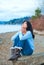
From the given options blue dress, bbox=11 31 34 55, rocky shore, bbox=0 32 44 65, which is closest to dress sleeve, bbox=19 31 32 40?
blue dress, bbox=11 31 34 55

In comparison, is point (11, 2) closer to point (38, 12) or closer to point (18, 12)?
point (18, 12)

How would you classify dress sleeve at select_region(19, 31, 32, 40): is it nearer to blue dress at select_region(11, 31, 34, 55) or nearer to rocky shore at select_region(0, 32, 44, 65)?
blue dress at select_region(11, 31, 34, 55)

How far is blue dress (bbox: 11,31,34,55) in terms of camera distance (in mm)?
2213

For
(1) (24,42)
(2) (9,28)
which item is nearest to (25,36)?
(1) (24,42)

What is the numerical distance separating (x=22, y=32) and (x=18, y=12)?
23cm

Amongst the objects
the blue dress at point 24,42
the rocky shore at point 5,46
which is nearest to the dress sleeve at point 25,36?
the blue dress at point 24,42

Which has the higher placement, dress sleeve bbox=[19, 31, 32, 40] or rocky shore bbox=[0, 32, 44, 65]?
dress sleeve bbox=[19, 31, 32, 40]

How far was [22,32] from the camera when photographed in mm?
2232

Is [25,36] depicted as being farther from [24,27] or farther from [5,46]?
[5,46]

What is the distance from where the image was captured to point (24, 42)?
2242 millimetres

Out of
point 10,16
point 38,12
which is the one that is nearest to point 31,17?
point 38,12

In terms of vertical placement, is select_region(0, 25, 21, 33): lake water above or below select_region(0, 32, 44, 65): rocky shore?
above

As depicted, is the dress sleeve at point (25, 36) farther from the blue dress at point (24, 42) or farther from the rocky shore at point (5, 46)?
the rocky shore at point (5, 46)

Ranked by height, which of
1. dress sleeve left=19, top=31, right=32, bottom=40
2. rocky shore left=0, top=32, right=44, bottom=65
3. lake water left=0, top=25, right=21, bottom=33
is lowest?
rocky shore left=0, top=32, right=44, bottom=65
